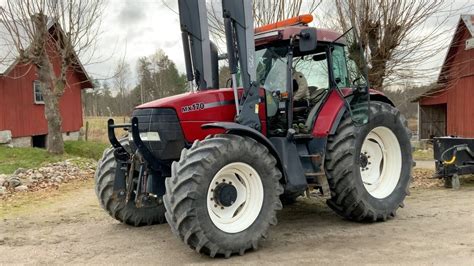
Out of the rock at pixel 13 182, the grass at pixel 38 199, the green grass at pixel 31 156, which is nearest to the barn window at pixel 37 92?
the green grass at pixel 31 156

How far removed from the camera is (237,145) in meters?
4.88

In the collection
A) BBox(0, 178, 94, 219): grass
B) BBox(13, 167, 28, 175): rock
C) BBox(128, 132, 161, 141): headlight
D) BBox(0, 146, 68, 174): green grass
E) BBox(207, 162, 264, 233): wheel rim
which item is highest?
BBox(128, 132, 161, 141): headlight

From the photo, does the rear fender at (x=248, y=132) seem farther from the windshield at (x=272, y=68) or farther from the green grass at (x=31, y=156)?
the green grass at (x=31, y=156)

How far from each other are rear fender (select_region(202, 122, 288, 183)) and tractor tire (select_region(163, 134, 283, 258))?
0.07 metres

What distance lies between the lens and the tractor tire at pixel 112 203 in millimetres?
6293

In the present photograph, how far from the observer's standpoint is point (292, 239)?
18.1ft

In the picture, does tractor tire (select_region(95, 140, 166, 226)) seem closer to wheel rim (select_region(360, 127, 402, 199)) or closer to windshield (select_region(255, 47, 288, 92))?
windshield (select_region(255, 47, 288, 92))

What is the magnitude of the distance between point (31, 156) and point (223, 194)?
12.7 m

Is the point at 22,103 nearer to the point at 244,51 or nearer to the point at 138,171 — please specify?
the point at 138,171

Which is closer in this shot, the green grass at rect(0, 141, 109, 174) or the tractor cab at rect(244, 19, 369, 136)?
the tractor cab at rect(244, 19, 369, 136)

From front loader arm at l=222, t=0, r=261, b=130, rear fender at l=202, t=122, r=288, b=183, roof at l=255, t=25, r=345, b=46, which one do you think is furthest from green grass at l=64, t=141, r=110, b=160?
rear fender at l=202, t=122, r=288, b=183

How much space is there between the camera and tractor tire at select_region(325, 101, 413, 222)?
5.85 metres

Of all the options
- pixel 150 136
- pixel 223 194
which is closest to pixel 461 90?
pixel 223 194

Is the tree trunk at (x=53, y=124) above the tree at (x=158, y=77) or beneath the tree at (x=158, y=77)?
beneath
